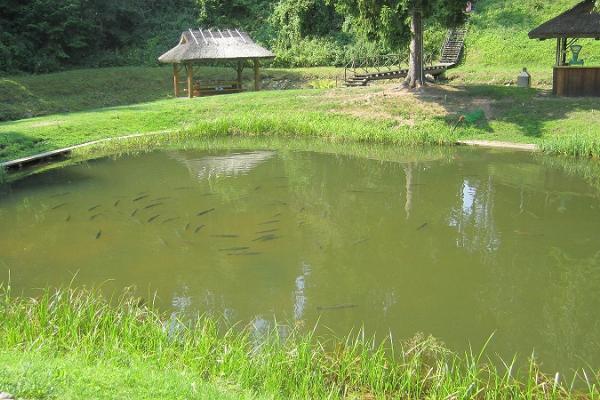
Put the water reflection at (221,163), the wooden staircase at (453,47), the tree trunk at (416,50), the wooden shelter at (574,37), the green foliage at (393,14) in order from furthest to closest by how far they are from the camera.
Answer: the wooden staircase at (453,47) < the tree trunk at (416,50) < the green foliage at (393,14) < the wooden shelter at (574,37) < the water reflection at (221,163)

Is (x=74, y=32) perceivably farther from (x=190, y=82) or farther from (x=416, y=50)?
(x=416, y=50)

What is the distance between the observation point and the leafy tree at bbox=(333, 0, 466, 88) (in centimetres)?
2109

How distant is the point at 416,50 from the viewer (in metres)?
23.0

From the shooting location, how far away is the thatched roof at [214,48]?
26828 mm

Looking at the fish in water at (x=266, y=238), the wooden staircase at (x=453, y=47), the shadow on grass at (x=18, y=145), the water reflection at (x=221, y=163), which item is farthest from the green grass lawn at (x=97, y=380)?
the wooden staircase at (x=453, y=47)

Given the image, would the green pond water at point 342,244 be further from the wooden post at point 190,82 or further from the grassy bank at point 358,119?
the wooden post at point 190,82

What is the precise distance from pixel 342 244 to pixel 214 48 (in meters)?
19.3

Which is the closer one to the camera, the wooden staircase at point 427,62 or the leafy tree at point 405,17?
the leafy tree at point 405,17

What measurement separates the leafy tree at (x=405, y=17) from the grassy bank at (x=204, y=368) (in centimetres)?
1667

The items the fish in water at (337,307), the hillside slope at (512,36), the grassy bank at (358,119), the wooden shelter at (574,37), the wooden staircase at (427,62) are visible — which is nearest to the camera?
the fish in water at (337,307)

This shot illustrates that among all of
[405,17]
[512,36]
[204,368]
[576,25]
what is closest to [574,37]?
[576,25]

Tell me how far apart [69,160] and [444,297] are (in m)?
13.5

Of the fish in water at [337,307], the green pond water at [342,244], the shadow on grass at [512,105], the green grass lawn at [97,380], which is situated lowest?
the fish in water at [337,307]

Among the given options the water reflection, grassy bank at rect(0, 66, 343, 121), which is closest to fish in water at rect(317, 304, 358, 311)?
the water reflection
